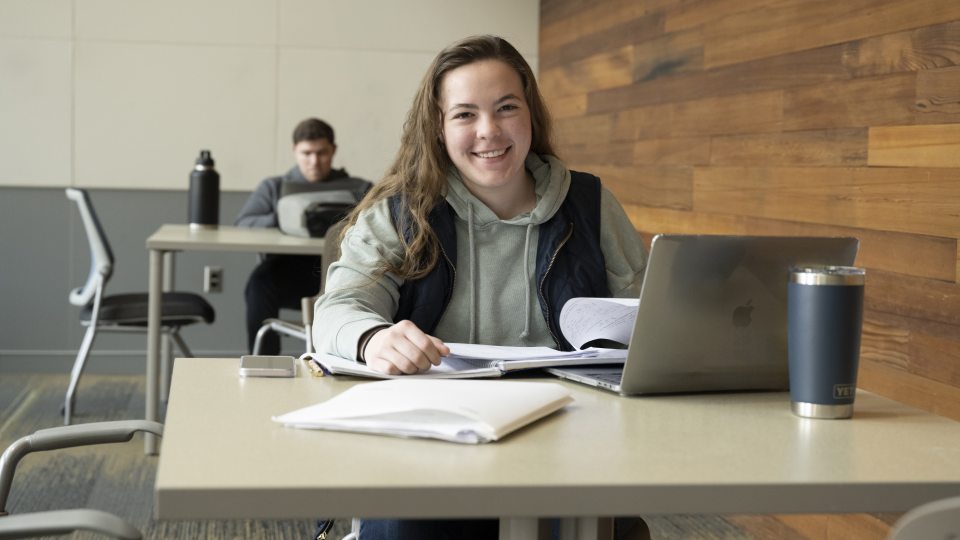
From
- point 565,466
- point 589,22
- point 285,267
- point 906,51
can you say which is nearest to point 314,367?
point 565,466

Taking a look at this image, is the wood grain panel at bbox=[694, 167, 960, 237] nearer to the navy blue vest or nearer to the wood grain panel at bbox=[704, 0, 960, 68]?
the wood grain panel at bbox=[704, 0, 960, 68]

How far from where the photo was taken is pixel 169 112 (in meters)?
5.75

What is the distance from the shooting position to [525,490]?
0.94 m

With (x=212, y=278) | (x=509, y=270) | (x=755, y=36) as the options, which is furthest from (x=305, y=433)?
(x=212, y=278)

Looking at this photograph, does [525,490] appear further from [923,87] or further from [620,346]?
[923,87]

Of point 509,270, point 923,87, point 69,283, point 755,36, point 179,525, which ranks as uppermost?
point 755,36

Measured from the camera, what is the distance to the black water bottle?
455cm

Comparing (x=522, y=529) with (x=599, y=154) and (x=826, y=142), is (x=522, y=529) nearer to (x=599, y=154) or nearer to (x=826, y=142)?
(x=826, y=142)

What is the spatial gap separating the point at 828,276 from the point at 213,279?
4.87 m

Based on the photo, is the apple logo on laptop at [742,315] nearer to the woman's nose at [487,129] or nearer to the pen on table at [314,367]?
the pen on table at [314,367]

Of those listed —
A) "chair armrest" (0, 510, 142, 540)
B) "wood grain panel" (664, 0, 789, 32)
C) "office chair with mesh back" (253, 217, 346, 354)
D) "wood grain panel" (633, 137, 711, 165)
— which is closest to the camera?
"chair armrest" (0, 510, 142, 540)

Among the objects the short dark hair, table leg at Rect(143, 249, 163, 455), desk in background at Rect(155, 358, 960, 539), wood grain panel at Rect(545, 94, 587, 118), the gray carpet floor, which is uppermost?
wood grain panel at Rect(545, 94, 587, 118)

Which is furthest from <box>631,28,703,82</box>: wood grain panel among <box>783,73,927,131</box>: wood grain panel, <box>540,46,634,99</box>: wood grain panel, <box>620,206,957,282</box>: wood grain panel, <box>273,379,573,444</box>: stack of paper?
<box>273,379,573,444</box>: stack of paper

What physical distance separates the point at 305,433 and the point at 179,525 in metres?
2.27
